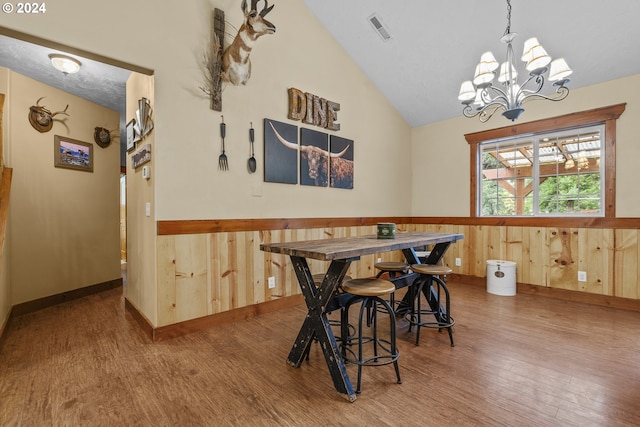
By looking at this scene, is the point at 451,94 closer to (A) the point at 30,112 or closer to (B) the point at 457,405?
(B) the point at 457,405

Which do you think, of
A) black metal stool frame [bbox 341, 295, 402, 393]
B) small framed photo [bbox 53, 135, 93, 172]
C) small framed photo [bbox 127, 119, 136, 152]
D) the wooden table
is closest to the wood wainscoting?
the wooden table

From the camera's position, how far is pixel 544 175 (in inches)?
155

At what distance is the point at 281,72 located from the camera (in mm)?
3314

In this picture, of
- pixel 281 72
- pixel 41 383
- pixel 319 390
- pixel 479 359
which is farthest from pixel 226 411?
pixel 281 72

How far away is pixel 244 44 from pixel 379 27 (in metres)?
1.86

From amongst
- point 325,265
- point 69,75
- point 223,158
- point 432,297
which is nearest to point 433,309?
point 432,297

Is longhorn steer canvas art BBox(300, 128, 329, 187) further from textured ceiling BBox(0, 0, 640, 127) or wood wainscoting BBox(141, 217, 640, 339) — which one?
textured ceiling BBox(0, 0, 640, 127)

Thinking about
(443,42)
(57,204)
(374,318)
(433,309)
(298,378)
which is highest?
(443,42)

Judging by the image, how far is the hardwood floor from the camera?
1560 millimetres

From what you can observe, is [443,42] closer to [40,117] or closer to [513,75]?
[513,75]

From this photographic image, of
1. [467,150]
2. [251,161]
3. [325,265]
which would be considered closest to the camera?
[251,161]

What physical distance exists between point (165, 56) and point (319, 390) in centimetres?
276

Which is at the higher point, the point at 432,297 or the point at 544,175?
the point at 544,175

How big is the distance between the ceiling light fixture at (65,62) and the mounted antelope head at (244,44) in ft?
4.87
